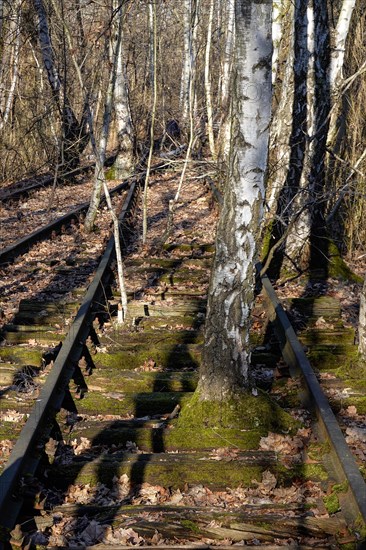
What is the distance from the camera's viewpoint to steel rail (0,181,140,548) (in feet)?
13.4

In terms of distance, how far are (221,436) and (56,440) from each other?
119cm

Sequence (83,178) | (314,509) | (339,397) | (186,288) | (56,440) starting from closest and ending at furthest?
(314,509), (56,440), (339,397), (186,288), (83,178)

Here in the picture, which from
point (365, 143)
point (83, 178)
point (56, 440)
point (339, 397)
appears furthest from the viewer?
point (83, 178)

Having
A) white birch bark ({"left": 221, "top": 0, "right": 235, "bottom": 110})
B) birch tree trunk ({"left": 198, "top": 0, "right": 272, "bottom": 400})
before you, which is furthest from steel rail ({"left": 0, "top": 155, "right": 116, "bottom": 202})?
birch tree trunk ({"left": 198, "top": 0, "right": 272, "bottom": 400})

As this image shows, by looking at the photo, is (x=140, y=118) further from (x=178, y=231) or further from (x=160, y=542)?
(x=160, y=542)

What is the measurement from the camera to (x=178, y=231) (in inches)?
535

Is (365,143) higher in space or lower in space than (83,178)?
higher

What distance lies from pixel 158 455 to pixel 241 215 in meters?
1.89

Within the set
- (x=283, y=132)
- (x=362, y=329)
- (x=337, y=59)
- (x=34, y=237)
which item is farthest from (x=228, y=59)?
(x=362, y=329)

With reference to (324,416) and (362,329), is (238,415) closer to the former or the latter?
(324,416)

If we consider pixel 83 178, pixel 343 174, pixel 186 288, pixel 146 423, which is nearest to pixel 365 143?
pixel 343 174

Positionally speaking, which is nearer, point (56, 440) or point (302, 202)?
point (56, 440)

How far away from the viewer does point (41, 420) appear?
4.97 metres

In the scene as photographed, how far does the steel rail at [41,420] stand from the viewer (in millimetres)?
4070
